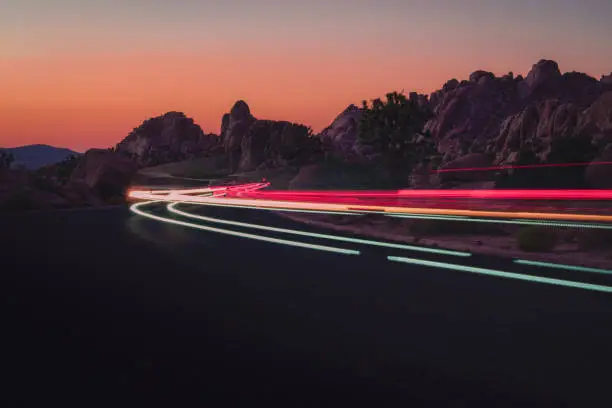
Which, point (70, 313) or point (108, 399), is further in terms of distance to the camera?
point (70, 313)

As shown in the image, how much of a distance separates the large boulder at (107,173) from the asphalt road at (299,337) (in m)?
58.9

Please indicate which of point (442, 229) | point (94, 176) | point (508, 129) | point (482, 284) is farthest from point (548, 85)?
point (482, 284)

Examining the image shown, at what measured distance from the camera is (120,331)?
7660mm

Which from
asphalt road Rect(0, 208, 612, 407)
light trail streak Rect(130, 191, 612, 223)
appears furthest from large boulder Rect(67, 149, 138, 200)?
asphalt road Rect(0, 208, 612, 407)

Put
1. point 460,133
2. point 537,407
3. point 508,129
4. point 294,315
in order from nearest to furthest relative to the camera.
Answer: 1. point 537,407
2. point 294,315
3. point 508,129
4. point 460,133

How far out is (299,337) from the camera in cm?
720

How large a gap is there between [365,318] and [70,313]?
3.57 meters

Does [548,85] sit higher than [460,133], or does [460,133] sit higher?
[548,85]

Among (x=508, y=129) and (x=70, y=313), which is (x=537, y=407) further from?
(x=508, y=129)

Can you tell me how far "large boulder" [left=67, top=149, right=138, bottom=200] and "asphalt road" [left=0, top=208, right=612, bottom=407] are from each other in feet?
193

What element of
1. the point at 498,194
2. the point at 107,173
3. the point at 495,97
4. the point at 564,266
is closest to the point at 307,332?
the point at 564,266

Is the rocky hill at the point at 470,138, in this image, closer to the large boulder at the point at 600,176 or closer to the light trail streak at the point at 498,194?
the large boulder at the point at 600,176

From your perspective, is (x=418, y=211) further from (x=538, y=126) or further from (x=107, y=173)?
(x=538, y=126)

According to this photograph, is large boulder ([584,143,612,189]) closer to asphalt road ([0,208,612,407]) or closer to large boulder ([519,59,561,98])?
asphalt road ([0,208,612,407])
